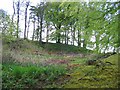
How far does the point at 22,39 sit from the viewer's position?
3.13 m

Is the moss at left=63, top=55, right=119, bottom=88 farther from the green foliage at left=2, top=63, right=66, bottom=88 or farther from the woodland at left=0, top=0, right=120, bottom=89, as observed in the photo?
the green foliage at left=2, top=63, right=66, bottom=88

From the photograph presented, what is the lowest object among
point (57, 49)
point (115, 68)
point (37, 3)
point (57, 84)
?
Answer: point (57, 84)

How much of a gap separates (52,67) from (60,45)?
0.30 meters

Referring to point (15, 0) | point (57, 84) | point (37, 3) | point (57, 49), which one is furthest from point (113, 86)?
point (15, 0)

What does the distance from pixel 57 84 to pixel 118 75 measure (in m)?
0.58

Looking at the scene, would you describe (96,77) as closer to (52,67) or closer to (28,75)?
(52,67)

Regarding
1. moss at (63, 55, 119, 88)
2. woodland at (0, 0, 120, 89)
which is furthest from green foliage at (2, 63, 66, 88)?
moss at (63, 55, 119, 88)

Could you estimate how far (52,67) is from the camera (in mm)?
2611

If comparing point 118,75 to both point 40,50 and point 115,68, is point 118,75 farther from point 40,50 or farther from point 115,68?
point 40,50

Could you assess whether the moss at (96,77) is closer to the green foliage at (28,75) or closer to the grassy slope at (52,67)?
the grassy slope at (52,67)

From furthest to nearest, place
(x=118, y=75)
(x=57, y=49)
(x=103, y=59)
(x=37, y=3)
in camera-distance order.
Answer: (x=37, y=3), (x=57, y=49), (x=103, y=59), (x=118, y=75)

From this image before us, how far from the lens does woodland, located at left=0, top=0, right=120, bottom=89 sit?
6.77 ft

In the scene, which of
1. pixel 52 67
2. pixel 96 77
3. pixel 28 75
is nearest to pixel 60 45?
pixel 52 67

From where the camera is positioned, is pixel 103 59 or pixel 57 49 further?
pixel 57 49
